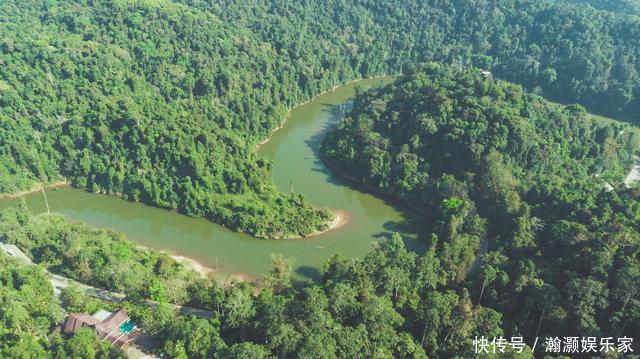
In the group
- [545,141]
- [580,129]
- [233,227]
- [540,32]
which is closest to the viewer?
[233,227]

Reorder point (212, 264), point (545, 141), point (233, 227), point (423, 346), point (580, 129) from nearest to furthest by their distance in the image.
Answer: point (423, 346) < point (212, 264) < point (233, 227) < point (545, 141) < point (580, 129)

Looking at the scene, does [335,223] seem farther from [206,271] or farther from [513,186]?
[513,186]

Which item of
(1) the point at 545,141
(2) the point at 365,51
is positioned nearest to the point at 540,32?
(2) the point at 365,51

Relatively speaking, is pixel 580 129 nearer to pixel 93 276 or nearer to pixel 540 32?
pixel 540 32

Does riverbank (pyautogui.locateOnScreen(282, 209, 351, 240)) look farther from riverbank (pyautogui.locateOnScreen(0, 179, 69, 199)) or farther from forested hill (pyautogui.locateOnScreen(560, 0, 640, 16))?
forested hill (pyautogui.locateOnScreen(560, 0, 640, 16))

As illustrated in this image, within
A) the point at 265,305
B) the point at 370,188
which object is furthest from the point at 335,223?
the point at 265,305

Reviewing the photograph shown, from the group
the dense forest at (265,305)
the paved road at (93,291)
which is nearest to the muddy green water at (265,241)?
the dense forest at (265,305)

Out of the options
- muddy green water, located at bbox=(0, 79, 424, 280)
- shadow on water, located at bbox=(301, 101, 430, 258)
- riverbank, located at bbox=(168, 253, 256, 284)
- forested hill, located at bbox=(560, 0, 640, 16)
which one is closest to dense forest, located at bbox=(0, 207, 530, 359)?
riverbank, located at bbox=(168, 253, 256, 284)
